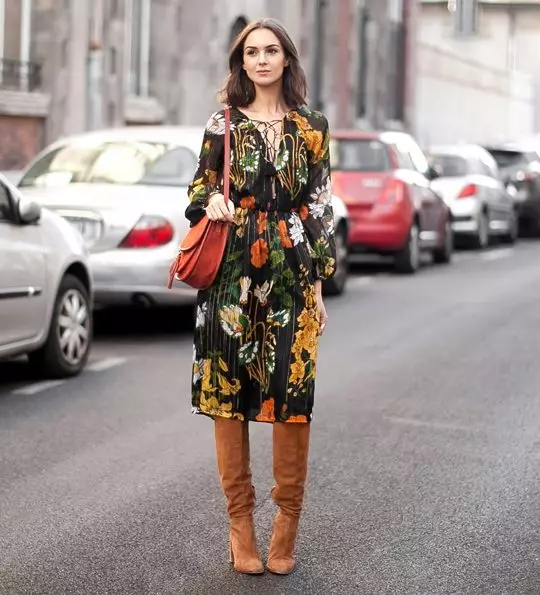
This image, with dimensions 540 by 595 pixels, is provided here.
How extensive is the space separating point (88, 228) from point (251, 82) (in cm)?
655

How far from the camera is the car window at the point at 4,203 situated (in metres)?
9.58

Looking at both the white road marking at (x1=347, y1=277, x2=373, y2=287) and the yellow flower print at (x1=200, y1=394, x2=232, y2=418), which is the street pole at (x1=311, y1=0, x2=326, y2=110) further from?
the yellow flower print at (x1=200, y1=394, x2=232, y2=418)

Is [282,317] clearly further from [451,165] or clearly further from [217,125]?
[451,165]

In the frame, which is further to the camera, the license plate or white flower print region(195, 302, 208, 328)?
the license plate

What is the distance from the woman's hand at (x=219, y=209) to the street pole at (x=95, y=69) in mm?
19156

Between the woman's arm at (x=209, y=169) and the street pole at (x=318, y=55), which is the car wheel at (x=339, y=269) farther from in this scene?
the street pole at (x=318, y=55)

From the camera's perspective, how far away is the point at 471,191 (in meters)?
23.5

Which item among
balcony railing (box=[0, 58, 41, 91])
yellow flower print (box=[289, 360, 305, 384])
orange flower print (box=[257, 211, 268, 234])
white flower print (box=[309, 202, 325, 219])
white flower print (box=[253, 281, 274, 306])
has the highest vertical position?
balcony railing (box=[0, 58, 41, 91])

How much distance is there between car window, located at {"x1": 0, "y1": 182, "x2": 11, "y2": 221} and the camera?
31.4ft

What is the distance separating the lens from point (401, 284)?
1786cm

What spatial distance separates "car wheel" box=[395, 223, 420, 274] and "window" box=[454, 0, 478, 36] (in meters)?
14.5

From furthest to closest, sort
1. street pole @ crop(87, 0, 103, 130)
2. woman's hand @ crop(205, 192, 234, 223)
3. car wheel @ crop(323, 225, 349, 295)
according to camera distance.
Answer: street pole @ crop(87, 0, 103, 130) → car wheel @ crop(323, 225, 349, 295) → woman's hand @ crop(205, 192, 234, 223)

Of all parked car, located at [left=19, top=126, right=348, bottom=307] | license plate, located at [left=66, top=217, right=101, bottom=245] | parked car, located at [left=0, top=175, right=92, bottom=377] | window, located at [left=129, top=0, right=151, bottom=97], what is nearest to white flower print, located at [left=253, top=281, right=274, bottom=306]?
parked car, located at [left=0, top=175, right=92, bottom=377]

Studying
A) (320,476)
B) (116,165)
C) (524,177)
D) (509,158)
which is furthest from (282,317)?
(509,158)
